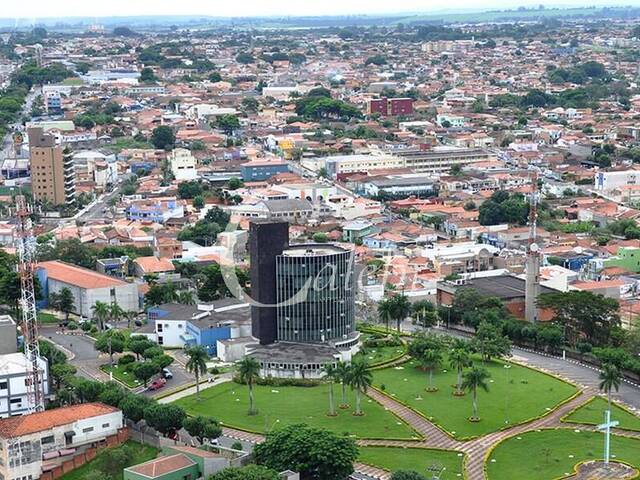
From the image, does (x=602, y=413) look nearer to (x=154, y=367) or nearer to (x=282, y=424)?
(x=282, y=424)

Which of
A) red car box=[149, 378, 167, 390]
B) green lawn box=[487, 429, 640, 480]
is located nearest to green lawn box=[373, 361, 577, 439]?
green lawn box=[487, 429, 640, 480]

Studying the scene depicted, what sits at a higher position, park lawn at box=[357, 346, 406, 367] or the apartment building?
the apartment building

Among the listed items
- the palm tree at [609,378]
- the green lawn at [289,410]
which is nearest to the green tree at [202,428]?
the green lawn at [289,410]

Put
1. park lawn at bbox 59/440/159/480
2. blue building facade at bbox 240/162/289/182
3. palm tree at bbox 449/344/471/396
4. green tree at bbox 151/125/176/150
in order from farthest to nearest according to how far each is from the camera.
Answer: green tree at bbox 151/125/176/150, blue building facade at bbox 240/162/289/182, palm tree at bbox 449/344/471/396, park lawn at bbox 59/440/159/480

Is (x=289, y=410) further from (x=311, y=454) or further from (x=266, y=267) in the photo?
(x=266, y=267)

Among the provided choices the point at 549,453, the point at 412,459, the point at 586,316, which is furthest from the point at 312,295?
the point at 549,453

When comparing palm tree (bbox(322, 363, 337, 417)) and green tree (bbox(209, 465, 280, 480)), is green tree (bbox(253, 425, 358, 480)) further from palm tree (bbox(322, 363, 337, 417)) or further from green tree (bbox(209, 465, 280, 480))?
palm tree (bbox(322, 363, 337, 417))
